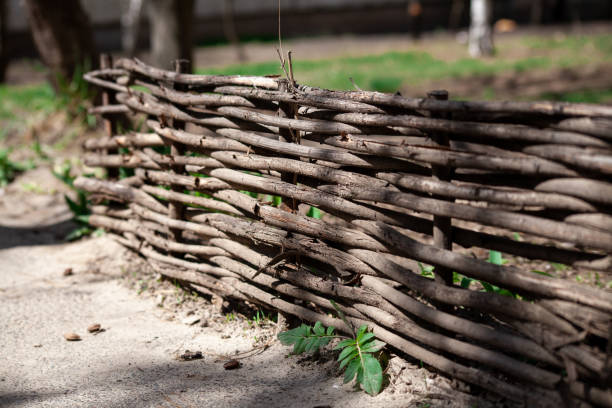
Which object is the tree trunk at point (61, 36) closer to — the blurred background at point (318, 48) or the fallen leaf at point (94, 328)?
the blurred background at point (318, 48)

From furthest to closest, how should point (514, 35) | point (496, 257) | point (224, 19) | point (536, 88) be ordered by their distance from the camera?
point (224, 19)
point (514, 35)
point (536, 88)
point (496, 257)

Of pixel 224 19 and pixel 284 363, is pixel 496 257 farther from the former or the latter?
pixel 224 19

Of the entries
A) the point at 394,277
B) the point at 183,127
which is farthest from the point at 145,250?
the point at 394,277

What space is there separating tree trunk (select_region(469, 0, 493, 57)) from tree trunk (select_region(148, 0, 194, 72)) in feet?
22.5

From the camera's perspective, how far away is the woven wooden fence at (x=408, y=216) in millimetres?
2270

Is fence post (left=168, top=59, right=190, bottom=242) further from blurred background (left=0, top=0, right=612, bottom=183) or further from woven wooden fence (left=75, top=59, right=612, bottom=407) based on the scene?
blurred background (left=0, top=0, right=612, bottom=183)

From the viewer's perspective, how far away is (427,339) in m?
2.65

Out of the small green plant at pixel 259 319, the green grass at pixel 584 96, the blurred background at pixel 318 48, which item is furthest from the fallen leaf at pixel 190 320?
the green grass at pixel 584 96

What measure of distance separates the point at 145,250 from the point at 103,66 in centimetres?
139

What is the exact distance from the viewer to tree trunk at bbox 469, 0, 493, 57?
12602mm

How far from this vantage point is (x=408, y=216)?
2793 millimetres

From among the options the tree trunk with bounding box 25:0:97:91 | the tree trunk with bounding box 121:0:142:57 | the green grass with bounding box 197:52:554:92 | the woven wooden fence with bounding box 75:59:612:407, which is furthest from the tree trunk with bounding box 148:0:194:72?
the tree trunk with bounding box 121:0:142:57

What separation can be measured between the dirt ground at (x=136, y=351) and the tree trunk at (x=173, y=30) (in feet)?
12.1

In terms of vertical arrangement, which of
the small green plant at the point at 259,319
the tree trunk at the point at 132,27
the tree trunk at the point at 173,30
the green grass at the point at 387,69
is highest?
the tree trunk at the point at 132,27
